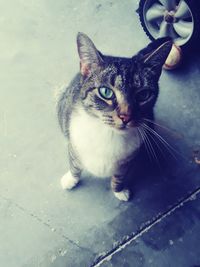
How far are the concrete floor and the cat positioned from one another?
1.20 feet

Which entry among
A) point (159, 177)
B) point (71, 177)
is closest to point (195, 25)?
point (159, 177)

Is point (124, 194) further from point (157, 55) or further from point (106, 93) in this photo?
point (157, 55)

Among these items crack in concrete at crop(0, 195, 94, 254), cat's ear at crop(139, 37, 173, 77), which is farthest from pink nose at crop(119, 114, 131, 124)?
crack in concrete at crop(0, 195, 94, 254)

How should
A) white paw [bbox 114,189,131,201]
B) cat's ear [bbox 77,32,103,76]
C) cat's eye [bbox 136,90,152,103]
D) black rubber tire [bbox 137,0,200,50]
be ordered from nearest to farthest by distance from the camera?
1. cat's ear [bbox 77,32,103,76]
2. cat's eye [bbox 136,90,152,103]
3. white paw [bbox 114,189,131,201]
4. black rubber tire [bbox 137,0,200,50]

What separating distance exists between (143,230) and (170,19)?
4.48 feet

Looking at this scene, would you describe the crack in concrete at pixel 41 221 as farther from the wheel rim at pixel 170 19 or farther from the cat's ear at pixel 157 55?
the wheel rim at pixel 170 19

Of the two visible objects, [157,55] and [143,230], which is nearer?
[157,55]

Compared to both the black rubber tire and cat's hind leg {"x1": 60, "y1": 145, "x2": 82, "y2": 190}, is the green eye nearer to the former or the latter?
cat's hind leg {"x1": 60, "y1": 145, "x2": 82, "y2": 190}

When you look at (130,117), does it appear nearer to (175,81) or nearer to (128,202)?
(128,202)

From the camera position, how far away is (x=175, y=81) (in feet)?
8.25

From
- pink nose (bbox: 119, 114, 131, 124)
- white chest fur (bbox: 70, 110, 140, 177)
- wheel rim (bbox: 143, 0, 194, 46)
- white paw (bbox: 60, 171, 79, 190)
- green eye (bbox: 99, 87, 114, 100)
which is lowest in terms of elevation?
white paw (bbox: 60, 171, 79, 190)

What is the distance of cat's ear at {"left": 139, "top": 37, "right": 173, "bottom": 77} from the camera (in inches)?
61.8

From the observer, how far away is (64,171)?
87.9 inches

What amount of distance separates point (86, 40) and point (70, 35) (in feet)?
4.05
